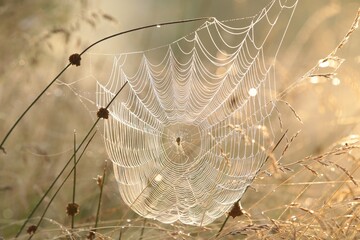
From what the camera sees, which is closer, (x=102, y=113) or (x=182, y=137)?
(x=102, y=113)

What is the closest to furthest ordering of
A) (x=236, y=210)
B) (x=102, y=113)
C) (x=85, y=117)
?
(x=236, y=210) → (x=102, y=113) → (x=85, y=117)

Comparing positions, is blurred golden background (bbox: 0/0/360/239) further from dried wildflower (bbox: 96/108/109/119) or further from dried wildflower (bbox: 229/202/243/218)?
dried wildflower (bbox: 96/108/109/119)

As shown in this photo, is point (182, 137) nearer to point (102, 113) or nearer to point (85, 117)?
point (85, 117)

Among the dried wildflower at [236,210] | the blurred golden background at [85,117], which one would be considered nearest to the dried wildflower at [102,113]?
the dried wildflower at [236,210]

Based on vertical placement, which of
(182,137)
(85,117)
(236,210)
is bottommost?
(236,210)

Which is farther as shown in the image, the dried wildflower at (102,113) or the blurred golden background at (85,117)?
the blurred golden background at (85,117)

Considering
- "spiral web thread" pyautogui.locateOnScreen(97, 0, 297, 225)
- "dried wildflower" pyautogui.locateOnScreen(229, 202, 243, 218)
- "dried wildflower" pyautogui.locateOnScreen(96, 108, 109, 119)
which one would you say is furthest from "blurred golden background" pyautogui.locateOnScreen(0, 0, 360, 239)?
"dried wildflower" pyautogui.locateOnScreen(96, 108, 109, 119)

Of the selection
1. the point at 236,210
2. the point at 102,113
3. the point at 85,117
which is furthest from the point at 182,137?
the point at 236,210

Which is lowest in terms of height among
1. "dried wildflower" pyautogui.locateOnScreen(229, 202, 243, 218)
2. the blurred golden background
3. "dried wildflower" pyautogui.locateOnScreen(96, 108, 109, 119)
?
"dried wildflower" pyautogui.locateOnScreen(229, 202, 243, 218)

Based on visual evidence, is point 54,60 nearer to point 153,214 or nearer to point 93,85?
point 93,85

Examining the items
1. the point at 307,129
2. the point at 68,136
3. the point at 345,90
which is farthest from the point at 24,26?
the point at 345,90

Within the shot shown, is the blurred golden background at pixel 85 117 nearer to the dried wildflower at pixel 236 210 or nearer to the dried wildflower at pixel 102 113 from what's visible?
the dried wildflower at pixel 236 210

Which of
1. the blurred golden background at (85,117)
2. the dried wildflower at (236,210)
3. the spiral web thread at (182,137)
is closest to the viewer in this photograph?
the dried wildflower at (236,210)
